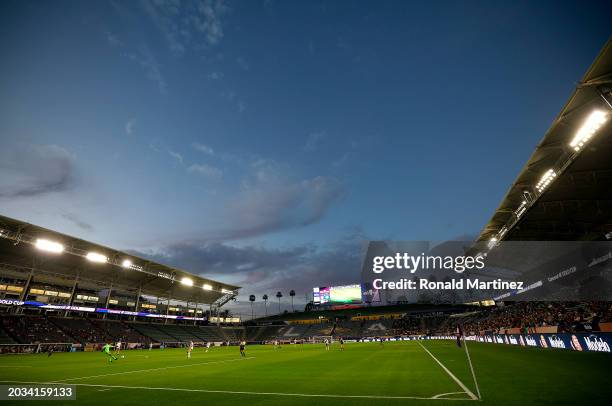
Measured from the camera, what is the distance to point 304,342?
8562 cm

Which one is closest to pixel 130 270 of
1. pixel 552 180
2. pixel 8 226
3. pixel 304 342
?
pixel 8 226

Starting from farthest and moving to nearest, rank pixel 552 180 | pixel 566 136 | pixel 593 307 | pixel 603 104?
pixel 593 307 < pixel 552 180 < pixel 566 136 < pixel 603 104

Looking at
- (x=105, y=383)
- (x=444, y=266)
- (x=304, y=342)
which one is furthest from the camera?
(x=304, y=342)

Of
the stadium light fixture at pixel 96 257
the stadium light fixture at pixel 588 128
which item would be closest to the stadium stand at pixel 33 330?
the stadium light fixture at pixel 96 257

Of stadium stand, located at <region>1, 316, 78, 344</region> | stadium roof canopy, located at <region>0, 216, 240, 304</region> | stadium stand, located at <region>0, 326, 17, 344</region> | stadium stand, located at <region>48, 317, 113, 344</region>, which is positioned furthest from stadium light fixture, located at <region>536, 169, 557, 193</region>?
stadium stand, located at <region>48, 317, 113, 344</region>

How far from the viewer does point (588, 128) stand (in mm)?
18000

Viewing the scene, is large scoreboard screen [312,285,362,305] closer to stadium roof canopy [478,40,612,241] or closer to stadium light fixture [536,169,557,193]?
stadium roof canopy [478,40,612,241]

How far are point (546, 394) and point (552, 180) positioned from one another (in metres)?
18.6

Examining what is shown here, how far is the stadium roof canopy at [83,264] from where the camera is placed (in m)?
45.1

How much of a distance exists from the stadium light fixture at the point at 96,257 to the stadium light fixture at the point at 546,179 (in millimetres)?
56665

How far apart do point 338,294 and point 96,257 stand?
60.2m

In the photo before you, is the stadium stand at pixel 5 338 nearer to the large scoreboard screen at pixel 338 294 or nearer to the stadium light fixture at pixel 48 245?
the stadium light fixture at pixel 48 245

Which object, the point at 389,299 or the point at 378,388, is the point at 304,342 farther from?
the point at 378,388

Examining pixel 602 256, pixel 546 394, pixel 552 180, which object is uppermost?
pixel 552 180
